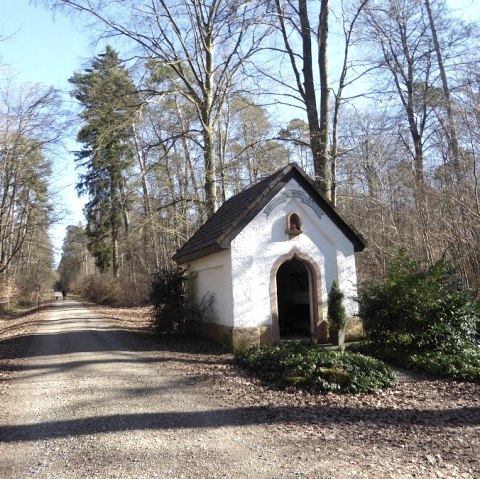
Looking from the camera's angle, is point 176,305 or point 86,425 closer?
point 86,425

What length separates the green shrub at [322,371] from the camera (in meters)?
8.14

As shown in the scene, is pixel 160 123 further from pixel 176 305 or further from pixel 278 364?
pixel 278 364

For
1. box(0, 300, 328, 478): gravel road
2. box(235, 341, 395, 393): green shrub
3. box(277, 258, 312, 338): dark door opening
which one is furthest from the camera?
box(277, 258, 312, 338): dark door opening

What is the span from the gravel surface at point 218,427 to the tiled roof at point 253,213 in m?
3.40

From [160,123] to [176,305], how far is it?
1898cm

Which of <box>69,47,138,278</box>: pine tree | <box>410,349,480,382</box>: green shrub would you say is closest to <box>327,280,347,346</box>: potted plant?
<box>410,349,480,382</box>: green shrub

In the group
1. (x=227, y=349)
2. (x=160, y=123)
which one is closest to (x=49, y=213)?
(x=160, y=123)

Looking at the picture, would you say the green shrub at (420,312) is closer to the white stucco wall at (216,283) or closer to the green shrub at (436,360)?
the green shrub at (436,360)

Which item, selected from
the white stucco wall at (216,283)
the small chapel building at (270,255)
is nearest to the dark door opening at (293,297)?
the small chapel building at (270,255)

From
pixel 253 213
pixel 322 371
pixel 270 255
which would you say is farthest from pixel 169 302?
pixel 322 371

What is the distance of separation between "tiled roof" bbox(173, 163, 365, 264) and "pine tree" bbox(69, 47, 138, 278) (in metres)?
6.27

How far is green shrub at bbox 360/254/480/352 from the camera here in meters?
11.0

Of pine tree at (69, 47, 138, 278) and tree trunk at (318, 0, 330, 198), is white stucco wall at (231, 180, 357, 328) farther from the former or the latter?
pine tree at (69, 47, 138, 278)

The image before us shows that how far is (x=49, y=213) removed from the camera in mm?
30391
